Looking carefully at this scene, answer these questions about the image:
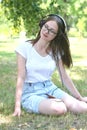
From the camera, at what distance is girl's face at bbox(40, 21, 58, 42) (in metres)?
5.25

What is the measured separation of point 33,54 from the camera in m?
5.44

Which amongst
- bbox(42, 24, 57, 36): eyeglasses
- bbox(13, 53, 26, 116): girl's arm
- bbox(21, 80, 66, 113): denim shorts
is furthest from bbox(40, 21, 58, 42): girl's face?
bbox(21, 80, 66, 113): denim shorts

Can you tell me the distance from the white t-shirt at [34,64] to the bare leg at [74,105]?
0.42m

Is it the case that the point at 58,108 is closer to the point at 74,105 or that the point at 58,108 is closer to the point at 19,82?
the point at 74,105

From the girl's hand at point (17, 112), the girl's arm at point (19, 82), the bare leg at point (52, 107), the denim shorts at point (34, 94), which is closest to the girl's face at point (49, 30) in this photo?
the girl's arm at point (19, 82)

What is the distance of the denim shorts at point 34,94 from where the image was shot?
5.35 metres

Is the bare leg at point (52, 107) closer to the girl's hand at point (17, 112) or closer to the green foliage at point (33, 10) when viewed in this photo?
the girl's hand at point (17, 112)

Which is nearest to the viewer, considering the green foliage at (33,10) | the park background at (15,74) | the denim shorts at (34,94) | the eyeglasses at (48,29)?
the park background at (15,74)

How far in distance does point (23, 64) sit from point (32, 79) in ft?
0.81

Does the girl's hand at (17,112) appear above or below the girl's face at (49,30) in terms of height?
below

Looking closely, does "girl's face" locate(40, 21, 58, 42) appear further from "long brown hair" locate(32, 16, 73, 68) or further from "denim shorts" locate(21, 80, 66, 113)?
"denim shorts" locate(21, 80, 66, 113)

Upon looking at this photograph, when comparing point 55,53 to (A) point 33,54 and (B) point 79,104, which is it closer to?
(A) point 33,54

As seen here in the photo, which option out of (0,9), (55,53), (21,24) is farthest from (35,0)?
(55,53)

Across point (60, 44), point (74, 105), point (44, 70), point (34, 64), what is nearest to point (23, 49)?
point (34, 64)
